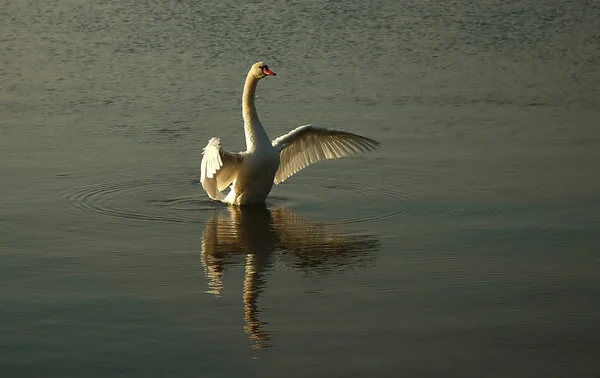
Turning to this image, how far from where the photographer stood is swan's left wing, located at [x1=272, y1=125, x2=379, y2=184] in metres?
13.6

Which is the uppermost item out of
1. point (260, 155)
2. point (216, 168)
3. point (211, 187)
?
point (260, 155)

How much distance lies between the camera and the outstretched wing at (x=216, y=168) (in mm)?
11648

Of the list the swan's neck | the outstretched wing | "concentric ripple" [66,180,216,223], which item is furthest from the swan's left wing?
"concentric ripple" [66,180,216,223]

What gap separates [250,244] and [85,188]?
2609 mm

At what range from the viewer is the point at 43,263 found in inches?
400

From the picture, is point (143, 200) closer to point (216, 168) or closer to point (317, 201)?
point (216, 168)

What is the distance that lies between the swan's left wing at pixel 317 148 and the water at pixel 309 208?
0.77ft

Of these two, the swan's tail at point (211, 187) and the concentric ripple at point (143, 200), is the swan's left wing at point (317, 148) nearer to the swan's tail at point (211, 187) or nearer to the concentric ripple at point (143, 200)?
the concentric ripple at point (143, 200)

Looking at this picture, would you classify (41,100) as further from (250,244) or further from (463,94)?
(250,244)

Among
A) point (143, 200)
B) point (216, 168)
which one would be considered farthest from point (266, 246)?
point (143, 200)

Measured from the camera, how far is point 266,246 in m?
11.0

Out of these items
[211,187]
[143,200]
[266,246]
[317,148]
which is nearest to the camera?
[266,246]

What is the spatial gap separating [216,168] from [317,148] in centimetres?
236

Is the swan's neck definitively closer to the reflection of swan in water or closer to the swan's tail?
the swan's tail
